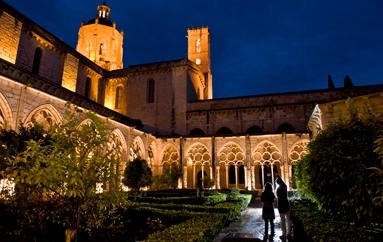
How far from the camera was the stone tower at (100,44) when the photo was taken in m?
32.2

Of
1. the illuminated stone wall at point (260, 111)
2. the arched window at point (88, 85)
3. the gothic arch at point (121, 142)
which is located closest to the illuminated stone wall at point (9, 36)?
the gothic arch at point (121, 142)

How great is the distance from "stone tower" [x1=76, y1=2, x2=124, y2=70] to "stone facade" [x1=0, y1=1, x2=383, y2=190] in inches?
242

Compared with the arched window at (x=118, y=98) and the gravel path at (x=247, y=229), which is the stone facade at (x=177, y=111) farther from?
the gravel path at (x=247, y=229)

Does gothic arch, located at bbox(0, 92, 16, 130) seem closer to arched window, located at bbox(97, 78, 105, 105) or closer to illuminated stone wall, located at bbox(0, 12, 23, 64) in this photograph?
illuminated stone wall, located at bbox(0, 12, 23, 64)

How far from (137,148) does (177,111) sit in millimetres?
6347

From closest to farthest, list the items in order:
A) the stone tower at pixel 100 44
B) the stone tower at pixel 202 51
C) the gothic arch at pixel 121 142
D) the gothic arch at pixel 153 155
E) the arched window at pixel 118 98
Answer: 1. the gothic arch at pixel 121 142
2. the gothic arch at pixel 153 155
3. the arched window at pixel 118 98
4. the stone tower at pixel 202 51
5. the stone tower at pixel 100 44

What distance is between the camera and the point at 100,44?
108ft

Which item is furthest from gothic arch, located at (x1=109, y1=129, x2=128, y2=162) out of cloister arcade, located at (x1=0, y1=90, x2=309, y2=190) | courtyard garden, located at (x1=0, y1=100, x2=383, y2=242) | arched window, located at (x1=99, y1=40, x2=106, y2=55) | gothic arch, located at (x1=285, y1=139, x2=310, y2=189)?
arched window, located at (x1=99, y1=40, x2=106, y2=55)

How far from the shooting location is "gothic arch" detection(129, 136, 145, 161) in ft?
62.5

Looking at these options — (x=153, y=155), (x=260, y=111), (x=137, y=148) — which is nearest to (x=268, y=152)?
(x=260, y=111)

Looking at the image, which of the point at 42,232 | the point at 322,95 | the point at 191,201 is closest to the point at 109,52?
the point at 322,95

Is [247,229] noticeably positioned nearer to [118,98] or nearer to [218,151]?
[218,151]

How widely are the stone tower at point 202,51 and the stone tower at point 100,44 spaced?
30.2ft

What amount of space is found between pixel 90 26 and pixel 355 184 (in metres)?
34.5
